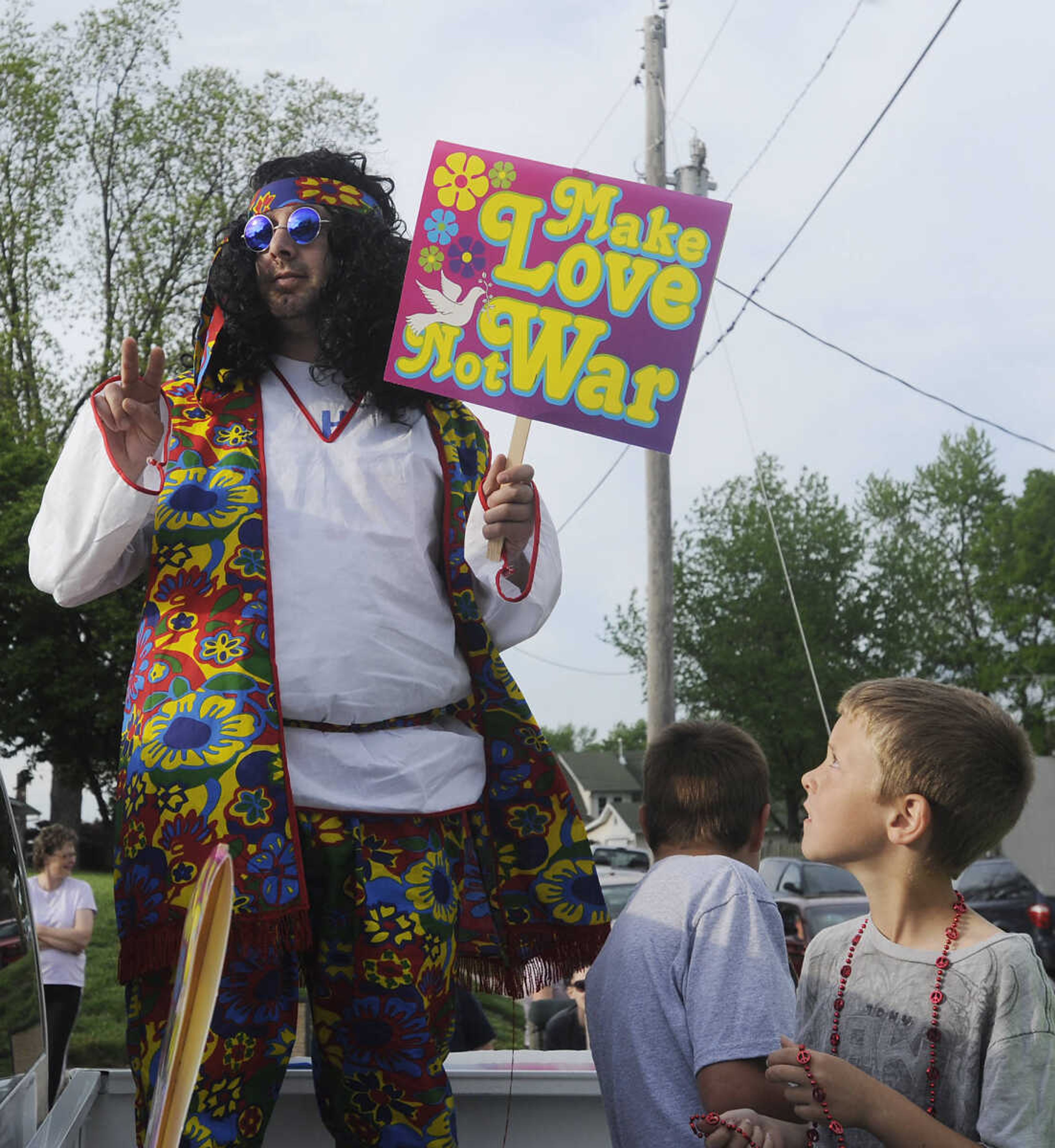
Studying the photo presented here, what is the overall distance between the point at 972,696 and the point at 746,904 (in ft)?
1.43

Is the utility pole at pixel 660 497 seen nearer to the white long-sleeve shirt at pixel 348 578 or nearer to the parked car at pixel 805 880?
the parked car at pixel 805 880

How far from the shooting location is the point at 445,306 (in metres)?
2.04

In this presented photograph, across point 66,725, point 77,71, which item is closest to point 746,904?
point 66,725

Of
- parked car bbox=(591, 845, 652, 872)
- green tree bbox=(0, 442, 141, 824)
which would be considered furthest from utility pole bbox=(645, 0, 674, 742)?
parked car bbox=(591, 845, 652, 872)

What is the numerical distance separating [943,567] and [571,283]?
4043 cm

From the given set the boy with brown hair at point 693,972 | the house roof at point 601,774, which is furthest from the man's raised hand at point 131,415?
the house roof at point 601,774

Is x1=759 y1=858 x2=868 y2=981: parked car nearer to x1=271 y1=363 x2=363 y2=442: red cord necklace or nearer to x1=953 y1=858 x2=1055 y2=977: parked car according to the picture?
x1=953 y1=858 x2=1055 y2=977: parked car

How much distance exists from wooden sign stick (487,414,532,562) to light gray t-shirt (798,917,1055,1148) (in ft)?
2.35

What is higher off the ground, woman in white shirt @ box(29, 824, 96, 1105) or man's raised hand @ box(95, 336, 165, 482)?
man's raised hand @ box(95, 336, 165, 482)

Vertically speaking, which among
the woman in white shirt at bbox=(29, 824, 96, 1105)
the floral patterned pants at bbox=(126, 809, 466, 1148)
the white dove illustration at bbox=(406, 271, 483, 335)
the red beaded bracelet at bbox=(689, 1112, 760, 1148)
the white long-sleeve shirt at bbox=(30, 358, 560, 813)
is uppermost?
the white dove illustration at bbox=(406, 271, 483, 335)

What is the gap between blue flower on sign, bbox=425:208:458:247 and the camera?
205cm

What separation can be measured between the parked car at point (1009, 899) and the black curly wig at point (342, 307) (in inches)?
426

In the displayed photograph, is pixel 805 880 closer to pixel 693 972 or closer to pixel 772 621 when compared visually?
pixel 693 972

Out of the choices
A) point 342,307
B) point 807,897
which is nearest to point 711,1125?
point 342,307
